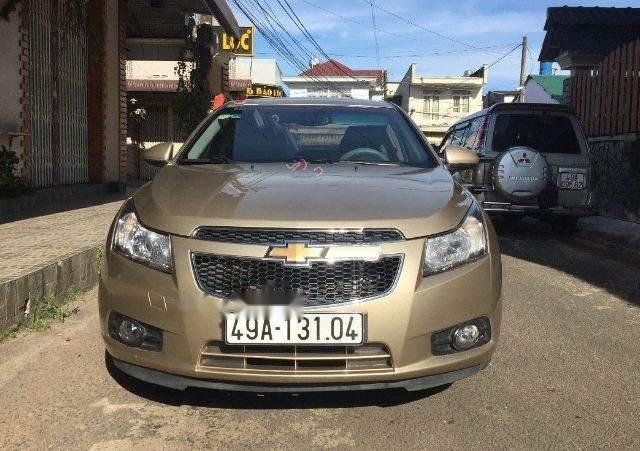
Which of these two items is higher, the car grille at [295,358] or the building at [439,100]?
the building at [439,100]

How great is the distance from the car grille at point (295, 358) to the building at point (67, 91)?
5746 mm

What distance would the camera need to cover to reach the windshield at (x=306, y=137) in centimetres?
398

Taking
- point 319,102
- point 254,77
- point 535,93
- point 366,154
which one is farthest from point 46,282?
point 254,77

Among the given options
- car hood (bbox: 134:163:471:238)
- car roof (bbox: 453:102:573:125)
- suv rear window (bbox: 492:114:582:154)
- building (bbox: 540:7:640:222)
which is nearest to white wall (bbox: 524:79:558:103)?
building (bbox: 540:7:640:222)

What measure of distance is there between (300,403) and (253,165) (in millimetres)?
1372

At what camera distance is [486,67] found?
53.5m

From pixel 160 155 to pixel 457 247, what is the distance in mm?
2196

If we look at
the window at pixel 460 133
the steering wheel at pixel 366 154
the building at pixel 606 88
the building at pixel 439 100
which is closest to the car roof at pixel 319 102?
the steering wheel at pixel 366 154

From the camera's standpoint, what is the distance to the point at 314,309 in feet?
8.55

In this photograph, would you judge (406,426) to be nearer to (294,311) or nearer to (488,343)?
(488,343)

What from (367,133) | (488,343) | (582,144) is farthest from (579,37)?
(488,343)

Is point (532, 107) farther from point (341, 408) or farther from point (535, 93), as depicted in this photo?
point (535, 93)

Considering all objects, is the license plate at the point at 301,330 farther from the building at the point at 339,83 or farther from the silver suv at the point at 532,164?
the building at the point at 339,83

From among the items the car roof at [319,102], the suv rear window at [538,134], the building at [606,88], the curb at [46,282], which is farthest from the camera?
the building at [606,88]
